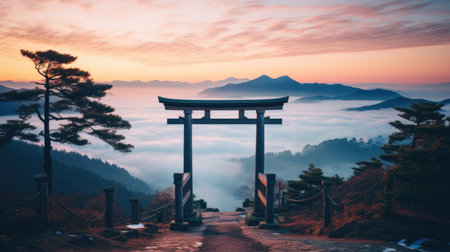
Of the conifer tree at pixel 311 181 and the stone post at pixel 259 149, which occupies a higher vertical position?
the stone post at pixel 259 149

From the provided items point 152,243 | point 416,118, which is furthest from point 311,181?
point 152,243

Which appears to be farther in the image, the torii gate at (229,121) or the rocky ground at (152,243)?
the torii gate at (229,121)

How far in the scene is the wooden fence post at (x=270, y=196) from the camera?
964 cm

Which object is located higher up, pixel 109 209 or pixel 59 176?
pixel 109 209

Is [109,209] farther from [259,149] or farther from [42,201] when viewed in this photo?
[259,149]

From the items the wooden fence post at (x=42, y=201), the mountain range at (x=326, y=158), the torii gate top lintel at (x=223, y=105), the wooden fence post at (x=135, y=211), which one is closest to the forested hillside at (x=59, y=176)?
the torii gate top lintel at (x=223, y=105)

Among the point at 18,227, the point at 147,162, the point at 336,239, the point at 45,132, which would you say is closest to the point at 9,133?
the point at 45,132

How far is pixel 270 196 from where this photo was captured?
9883mm

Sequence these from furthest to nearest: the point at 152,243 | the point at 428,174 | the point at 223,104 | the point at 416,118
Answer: the point at 416,118, the point at 223,104, the point at 152,243, the point at 428,174

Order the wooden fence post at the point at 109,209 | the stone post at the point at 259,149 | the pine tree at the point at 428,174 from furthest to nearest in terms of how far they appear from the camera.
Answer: the stone post at the point at 259,149, the wooden fence post at the point at 109,209, the pine tree at the point at 428,174

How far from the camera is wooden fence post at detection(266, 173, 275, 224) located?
9.64 meters

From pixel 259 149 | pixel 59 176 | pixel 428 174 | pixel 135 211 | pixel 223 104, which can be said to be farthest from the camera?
pixel 59 176

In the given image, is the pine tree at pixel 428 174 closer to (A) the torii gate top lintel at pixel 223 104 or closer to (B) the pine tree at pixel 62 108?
(A) the torii gate top lintel at pixel 223 104

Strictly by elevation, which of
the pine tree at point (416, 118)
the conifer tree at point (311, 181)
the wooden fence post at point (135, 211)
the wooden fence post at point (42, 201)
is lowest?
the conifer tree at point (311, 181)
